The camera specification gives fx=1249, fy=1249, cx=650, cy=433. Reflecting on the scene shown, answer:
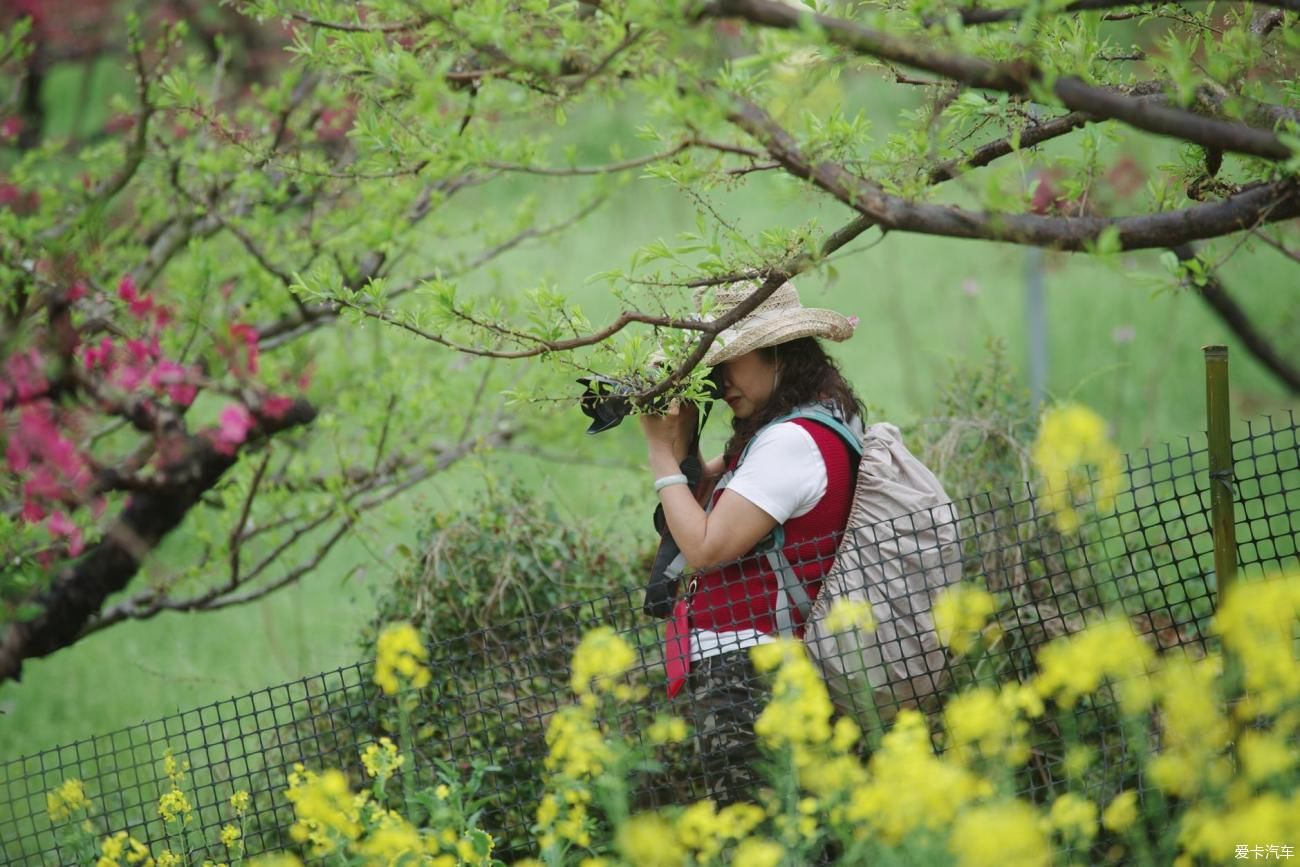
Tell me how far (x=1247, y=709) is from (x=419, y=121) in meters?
1.94

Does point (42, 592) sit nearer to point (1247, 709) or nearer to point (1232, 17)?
point (1247, 709)

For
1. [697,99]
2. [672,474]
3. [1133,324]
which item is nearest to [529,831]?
[672,474]

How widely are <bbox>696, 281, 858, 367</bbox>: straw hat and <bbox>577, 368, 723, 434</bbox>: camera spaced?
13cm

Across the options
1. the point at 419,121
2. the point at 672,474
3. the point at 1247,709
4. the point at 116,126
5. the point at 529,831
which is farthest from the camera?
the point at 116,126

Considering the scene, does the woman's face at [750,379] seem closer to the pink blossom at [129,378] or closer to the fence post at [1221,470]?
the fence post at [1221,470]

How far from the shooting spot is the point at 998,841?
153 cm

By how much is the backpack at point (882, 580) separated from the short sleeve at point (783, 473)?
73 mm

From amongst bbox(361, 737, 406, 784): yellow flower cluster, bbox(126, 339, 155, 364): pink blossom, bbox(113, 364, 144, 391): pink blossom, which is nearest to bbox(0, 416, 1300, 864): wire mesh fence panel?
bbox(361, 737, 406, 784): yellow flower cluster

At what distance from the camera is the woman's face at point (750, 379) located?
10.0 ft

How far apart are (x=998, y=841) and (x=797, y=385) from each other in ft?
5.37

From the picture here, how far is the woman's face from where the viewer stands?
305cm

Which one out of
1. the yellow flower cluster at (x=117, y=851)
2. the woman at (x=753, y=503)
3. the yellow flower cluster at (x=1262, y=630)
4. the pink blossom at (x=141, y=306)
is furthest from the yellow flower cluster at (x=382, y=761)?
the pink blossom at (x=141, y=306)

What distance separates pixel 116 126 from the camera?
6.03 meters

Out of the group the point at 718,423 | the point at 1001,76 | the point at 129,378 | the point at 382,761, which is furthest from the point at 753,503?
the point at 718,423
